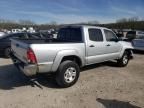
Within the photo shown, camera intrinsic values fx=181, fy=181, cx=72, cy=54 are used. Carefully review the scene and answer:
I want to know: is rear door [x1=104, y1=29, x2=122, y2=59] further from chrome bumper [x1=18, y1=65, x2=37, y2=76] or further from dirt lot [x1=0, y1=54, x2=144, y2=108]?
chrome bumper [x1=18, y1=65, x2=37, y2=76]

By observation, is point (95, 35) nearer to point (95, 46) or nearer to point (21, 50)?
point (95, 46)

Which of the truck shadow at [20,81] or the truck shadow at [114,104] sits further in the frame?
the truck shadow at [20,81]

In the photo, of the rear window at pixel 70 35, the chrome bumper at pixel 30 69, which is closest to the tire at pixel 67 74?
the chrome bumper at pixel 30 69

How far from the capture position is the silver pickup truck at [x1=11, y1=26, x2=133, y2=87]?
16.1 feet

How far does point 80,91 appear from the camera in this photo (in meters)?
5.37

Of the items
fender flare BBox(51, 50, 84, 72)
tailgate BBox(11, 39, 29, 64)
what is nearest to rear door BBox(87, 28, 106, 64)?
fender flare BBox(51, 50, 84, 72)

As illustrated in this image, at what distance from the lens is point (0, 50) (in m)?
10.6

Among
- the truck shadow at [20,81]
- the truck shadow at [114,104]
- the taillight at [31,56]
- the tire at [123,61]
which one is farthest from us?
the tire at [123,61]

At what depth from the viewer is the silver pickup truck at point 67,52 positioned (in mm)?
4914

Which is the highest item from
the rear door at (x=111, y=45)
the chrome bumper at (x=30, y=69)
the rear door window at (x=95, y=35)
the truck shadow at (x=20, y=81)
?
the rear door window at (x=95, y=35)

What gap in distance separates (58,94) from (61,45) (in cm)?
143

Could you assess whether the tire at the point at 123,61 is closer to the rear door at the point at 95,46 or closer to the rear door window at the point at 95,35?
the rear door at the point at 95,46

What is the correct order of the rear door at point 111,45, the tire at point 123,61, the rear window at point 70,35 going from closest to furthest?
the rear window at point 70,35
the rear door at point 111,45
the tire at point 123,61

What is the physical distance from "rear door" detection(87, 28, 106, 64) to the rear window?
386mm
